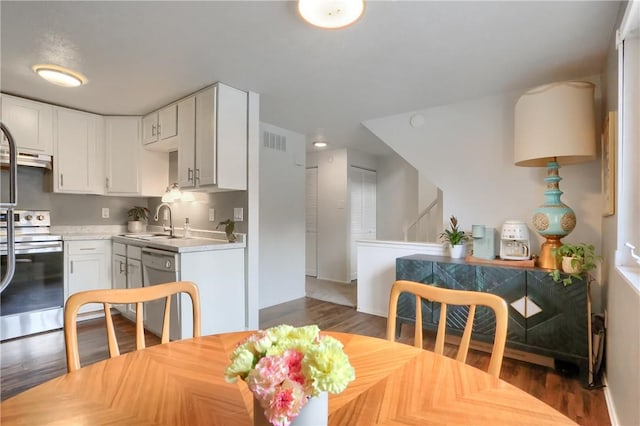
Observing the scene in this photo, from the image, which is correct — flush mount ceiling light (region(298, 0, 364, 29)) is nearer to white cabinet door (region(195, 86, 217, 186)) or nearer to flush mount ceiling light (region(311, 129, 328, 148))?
white cabinet door (region(195, 86, 217, 186))

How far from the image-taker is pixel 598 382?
208 centimetres

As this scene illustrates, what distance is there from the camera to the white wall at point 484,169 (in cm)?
253

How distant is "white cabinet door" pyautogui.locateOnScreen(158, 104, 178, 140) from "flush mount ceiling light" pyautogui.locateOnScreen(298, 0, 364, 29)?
6.35 feet

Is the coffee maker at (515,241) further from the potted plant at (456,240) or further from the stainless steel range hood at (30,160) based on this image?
the stainless steel range hood at (30,160)

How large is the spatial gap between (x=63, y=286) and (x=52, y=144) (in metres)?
1.43

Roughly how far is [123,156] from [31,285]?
1.54 m

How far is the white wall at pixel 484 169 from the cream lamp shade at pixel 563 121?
1.52 feet

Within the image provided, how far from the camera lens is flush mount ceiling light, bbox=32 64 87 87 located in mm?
2361

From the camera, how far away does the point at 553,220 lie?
7.55 feet

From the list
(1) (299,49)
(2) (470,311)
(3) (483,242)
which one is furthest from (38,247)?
(3) (483,242)

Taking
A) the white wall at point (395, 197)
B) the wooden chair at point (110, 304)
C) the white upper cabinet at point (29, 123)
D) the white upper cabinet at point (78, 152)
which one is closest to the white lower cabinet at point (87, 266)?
the white upper cabinet at point (78, 152)

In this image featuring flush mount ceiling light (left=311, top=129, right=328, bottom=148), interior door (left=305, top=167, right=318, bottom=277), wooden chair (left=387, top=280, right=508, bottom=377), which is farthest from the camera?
interior door (left=305, top=167, right=318, bottom=277)

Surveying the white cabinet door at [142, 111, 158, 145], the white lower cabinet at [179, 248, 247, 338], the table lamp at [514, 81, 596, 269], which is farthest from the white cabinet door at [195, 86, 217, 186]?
the table lamp at [514, 81, 596, 269]

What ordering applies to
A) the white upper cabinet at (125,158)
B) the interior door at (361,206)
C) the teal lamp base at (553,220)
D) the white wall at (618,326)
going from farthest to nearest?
the interior door at (361,206) < the white upper cabinet at (125,158) < the teal lamp base at (553,220) < the white wall at (618,326)
